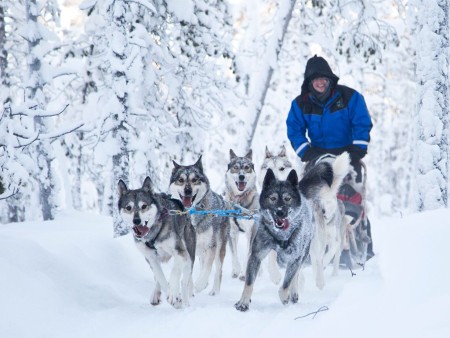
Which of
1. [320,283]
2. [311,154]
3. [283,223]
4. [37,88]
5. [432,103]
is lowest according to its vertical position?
[320,283]

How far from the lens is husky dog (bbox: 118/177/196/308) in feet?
17.5

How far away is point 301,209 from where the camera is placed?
5219 mm

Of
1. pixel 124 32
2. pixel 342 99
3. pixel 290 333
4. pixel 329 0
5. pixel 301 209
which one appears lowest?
pixel 290 333

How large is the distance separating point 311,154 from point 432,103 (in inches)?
181

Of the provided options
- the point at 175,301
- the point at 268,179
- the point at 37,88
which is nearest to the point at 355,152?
the point at 268,179

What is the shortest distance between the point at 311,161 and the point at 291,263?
1.88 meters

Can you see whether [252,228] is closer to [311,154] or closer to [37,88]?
[311,154]

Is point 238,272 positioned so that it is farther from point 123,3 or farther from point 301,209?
point 123,3

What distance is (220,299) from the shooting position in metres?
6.10

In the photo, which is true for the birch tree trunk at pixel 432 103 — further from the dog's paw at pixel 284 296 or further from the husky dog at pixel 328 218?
the dog's paw at pixel 284 296

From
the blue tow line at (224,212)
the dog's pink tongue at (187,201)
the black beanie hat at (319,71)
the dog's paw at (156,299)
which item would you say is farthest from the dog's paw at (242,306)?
the black beanie hat at (319,71)

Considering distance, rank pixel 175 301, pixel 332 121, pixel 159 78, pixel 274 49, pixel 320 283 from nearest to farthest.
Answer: pixel 175 301
pixel 320 283
pixel 332 121
pixel 159 78
pixel 274 49

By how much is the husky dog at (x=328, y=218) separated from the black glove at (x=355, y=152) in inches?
13.2

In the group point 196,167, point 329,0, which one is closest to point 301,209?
point 196,167
